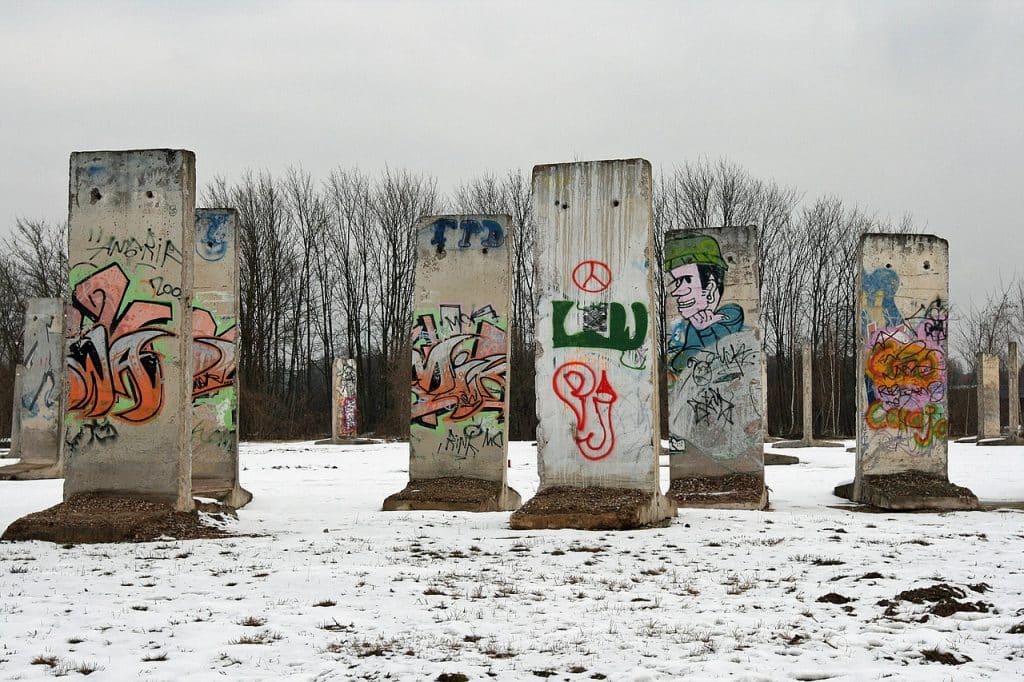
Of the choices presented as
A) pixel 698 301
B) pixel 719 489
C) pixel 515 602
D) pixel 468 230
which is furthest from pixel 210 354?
pixel 515 602

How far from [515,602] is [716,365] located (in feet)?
23.9

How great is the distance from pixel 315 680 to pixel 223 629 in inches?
43.7

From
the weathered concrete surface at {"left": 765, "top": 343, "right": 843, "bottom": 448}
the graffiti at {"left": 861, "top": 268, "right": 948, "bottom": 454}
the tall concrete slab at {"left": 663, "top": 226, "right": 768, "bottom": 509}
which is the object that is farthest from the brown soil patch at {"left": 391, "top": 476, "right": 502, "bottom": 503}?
the weathered concrete surface at {"left": 765, "top": 343, "right": 843, "bottom": 448}

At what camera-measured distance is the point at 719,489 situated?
12.3 metres

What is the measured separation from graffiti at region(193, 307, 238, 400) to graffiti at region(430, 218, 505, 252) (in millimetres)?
3009

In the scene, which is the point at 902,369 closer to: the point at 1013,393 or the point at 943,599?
the point at 943,599

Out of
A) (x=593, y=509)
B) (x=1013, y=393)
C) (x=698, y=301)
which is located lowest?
(x=593, y=509)

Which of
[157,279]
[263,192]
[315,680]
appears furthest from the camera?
[263,192]

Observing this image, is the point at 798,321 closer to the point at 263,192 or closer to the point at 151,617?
the point at 263,192

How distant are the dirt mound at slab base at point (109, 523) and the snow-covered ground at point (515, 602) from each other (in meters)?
0.38

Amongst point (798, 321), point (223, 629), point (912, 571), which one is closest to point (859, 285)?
point (912, 571)

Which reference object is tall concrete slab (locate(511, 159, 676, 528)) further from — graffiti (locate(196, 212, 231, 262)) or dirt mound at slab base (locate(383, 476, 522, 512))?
graffiti (locate(196, 212, 231, 262))

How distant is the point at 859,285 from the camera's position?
42.2 ft

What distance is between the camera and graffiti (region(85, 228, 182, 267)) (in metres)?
9.80
